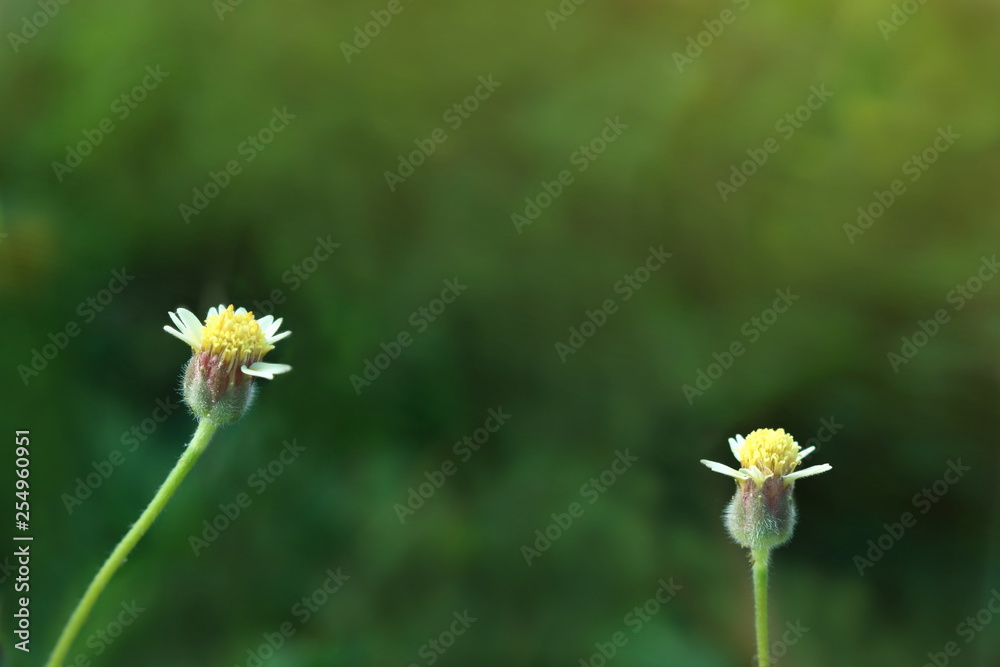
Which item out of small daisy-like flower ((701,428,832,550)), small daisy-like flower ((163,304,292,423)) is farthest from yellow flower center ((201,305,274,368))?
small daisy-like flower ((701,428,832,550))

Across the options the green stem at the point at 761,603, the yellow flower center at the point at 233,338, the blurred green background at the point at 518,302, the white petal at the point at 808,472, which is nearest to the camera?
the green stem at the point at 761,603

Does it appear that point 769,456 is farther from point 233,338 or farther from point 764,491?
point 233,338

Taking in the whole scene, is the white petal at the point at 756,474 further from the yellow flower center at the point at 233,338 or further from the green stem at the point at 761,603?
the yellow flower center at the point at 233,338

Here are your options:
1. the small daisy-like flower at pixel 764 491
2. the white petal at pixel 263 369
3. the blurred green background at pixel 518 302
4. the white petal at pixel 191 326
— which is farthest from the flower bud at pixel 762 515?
the blurred green background at pixel 518 302

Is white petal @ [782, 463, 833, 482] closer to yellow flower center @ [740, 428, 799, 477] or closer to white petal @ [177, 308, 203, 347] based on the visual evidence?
yellow flower center @ [740, 428, 799, 477]

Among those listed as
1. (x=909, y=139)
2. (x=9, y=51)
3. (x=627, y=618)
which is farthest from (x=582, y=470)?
(x=9, y=51)

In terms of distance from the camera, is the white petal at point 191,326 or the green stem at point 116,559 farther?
the white petal at point 191,326
